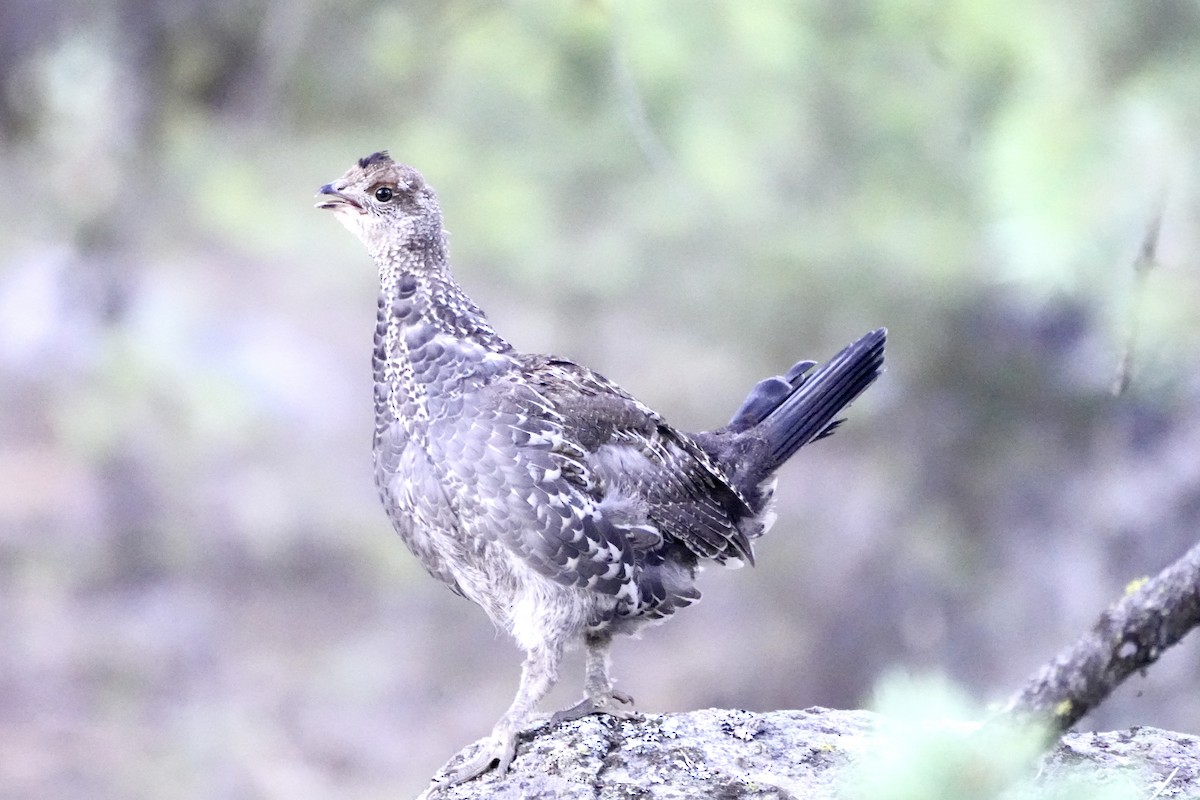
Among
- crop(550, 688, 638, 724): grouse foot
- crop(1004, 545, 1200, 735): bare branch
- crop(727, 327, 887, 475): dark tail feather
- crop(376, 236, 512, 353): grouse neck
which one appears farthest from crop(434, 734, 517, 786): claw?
crop(1004, 545, 1200, 735): bare branch

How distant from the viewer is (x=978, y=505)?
246 inches

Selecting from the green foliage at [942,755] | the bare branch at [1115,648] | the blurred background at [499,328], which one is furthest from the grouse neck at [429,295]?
the blurred background at [499,328]

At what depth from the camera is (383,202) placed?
2.88 m

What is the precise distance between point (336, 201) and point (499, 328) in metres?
3.23

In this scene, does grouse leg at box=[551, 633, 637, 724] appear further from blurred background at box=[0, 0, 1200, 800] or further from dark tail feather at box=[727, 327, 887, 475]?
blurred background at box=[0, 0, 1200, 800]

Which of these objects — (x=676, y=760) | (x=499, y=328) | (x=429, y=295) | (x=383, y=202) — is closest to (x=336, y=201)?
(x=383, y=202)

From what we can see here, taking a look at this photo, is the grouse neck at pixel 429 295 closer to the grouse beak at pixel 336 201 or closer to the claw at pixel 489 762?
the grouse beak at pixel 336 201

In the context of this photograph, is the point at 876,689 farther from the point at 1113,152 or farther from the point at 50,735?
the point at 50,735

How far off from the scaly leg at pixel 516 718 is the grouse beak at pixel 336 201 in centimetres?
103

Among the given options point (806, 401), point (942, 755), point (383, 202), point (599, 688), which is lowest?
point (942, 755)

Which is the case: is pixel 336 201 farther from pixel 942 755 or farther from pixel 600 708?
pixel 942 755

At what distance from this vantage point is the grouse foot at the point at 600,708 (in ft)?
9.12

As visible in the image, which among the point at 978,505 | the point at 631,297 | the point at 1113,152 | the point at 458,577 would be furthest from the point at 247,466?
the point at 1113,152

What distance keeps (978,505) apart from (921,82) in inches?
79.2
